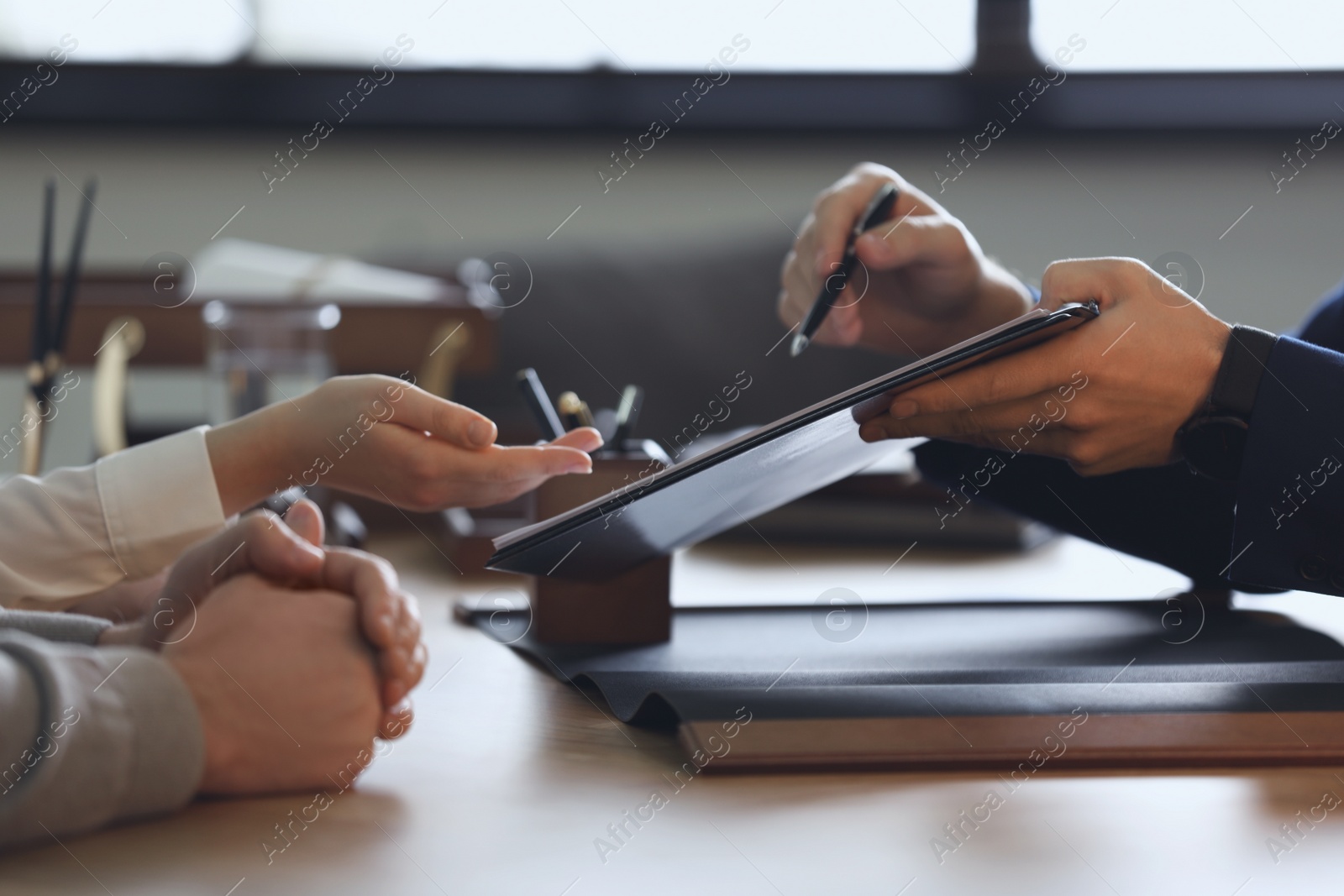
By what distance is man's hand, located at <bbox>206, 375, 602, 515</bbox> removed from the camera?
23.3 inches

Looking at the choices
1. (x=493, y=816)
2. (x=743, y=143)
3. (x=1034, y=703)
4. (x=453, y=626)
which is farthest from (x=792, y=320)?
(x=743, y=143)

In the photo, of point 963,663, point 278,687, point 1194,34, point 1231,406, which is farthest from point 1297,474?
point 1194,34

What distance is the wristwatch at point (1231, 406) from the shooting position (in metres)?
0.64

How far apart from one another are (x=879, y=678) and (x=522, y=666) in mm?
188

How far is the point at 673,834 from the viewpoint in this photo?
1.25ft

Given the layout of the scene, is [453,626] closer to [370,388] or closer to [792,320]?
[370,388]

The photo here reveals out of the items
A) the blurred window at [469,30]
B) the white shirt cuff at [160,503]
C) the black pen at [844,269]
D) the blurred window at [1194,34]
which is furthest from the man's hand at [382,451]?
the blurred window at [1194,34]

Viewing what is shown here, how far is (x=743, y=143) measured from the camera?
2.39m

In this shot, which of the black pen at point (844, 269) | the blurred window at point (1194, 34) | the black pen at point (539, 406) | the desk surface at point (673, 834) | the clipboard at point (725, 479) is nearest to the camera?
the desk surface at point (673, 834)

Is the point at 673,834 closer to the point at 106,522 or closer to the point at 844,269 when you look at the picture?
the point at 106,522

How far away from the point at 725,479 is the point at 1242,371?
314mm

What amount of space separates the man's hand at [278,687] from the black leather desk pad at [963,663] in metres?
0.13

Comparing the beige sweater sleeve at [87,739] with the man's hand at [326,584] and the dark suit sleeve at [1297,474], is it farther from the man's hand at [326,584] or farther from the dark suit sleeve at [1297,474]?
the dark suit sleeve at [1297,474]

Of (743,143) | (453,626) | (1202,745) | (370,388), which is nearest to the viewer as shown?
(1202,745)
